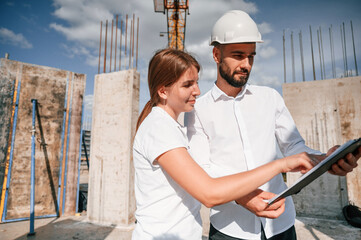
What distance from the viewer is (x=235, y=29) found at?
170cm

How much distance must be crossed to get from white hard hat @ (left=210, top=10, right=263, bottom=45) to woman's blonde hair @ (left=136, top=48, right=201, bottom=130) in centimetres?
51

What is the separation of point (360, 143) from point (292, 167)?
1.09 feet

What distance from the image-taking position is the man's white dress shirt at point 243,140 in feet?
5.14

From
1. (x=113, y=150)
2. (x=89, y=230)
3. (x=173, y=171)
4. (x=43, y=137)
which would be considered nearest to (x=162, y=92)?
(x=173, y=171)

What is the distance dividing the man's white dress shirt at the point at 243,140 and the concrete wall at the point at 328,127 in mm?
5132

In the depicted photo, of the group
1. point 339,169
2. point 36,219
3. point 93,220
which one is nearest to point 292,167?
point 339,169

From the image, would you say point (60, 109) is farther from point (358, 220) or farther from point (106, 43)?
point (358, 220)

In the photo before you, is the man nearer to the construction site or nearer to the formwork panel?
the construction site

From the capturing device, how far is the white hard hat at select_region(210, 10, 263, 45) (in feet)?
5.56

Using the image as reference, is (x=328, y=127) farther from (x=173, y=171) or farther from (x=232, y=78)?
(x=173, y=171)

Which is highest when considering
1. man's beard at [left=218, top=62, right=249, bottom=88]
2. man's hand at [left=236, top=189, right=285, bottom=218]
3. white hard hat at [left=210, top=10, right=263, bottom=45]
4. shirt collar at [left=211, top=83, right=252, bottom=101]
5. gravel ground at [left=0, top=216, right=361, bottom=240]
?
white hard hat at [left=210, top=10, right=263, bottom=45]

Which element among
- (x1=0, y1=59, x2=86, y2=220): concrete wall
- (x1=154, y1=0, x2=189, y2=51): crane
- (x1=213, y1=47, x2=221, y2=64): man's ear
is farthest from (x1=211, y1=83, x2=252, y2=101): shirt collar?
(x1=154, y1=0, x2=189, y2=51): crane

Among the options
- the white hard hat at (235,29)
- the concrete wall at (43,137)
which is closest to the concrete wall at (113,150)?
the concrete wall at (43,137)

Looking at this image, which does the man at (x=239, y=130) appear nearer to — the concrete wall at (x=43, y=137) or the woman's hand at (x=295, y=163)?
the woman's hand at (x=295, y=163)
